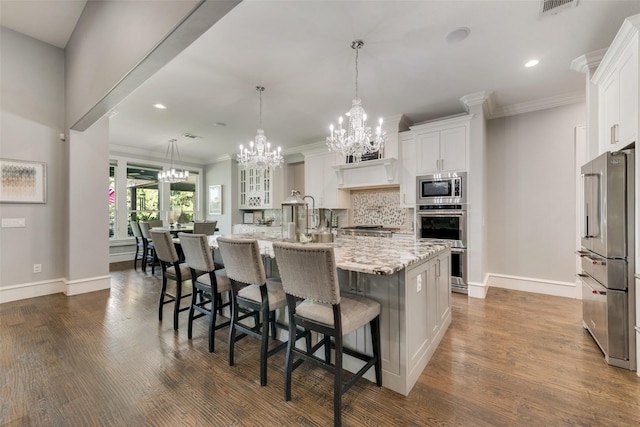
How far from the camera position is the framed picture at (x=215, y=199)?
7512 mm

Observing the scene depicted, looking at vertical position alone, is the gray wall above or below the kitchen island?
above

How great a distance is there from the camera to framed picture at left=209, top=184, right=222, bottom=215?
24.6 feet

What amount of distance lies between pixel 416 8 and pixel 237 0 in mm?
1500

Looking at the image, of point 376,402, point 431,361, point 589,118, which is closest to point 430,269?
point 431,361

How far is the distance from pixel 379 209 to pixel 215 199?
486cm

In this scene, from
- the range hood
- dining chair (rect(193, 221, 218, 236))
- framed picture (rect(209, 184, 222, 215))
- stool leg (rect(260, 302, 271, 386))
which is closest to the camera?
stool leg (rect(260, 302, 271, 386))

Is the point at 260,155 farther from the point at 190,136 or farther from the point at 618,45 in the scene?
the point at 618,45

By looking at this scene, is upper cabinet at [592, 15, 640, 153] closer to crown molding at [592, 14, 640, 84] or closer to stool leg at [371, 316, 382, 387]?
crown molding at [592, 14, 640, 84]

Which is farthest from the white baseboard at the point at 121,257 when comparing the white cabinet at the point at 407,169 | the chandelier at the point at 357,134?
the white cabinet at the point at 407,169

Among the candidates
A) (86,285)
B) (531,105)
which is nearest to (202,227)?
(86,285)

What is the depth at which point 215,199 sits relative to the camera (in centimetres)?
764

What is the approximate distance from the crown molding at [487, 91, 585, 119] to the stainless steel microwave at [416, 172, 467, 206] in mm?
1130

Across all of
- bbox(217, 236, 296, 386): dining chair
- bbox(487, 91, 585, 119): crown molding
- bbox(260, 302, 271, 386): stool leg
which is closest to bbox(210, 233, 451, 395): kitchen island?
bbox(217, 236, 296, 386): dining chair

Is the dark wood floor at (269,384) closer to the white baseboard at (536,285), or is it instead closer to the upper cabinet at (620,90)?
the white baseboard at (536,285)
